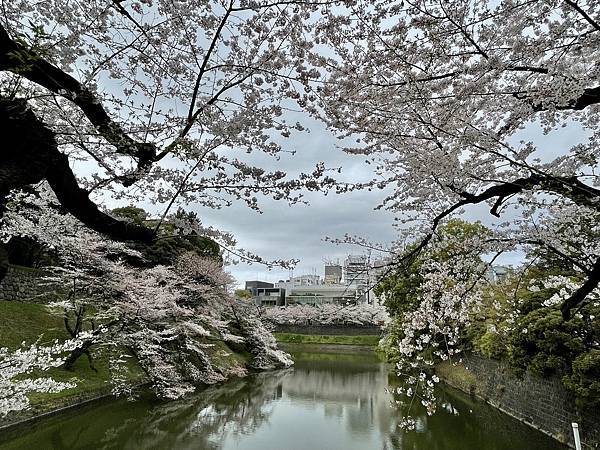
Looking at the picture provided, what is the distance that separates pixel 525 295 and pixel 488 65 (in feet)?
19.3

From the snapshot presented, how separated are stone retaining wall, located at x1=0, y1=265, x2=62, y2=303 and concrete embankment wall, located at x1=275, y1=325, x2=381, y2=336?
76.9ft

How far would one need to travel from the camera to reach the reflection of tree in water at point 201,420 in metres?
6.60

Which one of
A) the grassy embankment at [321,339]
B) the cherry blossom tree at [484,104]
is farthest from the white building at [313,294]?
the cherry blossom tree at [484,104]

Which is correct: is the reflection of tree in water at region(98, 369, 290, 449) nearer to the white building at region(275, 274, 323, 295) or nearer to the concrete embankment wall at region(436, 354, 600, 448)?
the concrete embankment wall at region(436, 354, 600, 448)

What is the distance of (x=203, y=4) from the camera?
2.42 metres

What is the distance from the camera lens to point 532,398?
7727 mm

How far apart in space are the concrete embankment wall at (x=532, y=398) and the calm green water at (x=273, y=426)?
274mm

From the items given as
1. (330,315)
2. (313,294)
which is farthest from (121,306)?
(313,294)

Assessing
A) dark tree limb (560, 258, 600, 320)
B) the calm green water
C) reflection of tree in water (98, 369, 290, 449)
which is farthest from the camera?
reflection of tree in water (98, 369, 290, 449)

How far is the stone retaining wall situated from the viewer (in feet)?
34.1

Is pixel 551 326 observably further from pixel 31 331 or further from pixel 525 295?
pixel 31 331

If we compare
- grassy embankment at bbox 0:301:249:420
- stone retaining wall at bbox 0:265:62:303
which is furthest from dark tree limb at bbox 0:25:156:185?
stone retaining wall at bbox 0:265:62:303

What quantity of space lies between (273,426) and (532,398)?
191 inches

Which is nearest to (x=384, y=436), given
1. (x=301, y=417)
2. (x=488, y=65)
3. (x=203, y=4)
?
(x=301, y=417)
